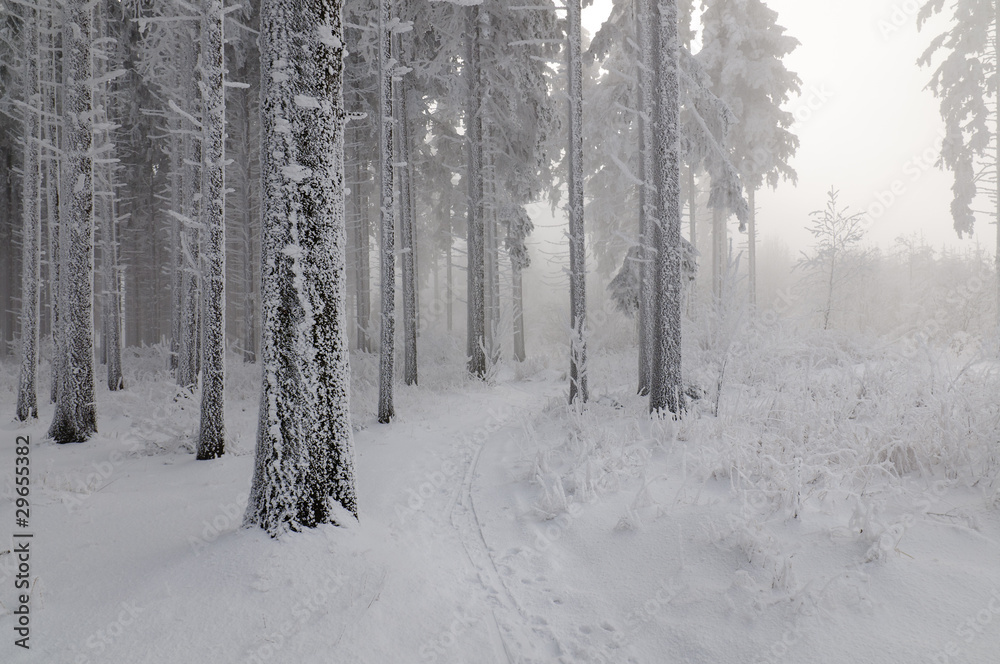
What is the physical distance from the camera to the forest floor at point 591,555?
2979 millimetres

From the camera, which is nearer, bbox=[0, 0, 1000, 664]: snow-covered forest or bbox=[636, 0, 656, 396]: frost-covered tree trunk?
bbox=[0, 0, 1000, 664]: snow-covered forest

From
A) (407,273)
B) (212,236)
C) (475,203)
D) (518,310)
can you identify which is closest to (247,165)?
(475,203)

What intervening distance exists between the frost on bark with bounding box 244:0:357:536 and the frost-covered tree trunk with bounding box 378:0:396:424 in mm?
4976

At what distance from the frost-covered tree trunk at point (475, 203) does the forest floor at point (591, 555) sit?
7.51 meters

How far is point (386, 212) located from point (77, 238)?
16.9 feet

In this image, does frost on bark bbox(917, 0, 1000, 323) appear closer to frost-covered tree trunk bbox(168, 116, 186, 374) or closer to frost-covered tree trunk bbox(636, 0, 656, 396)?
frost-covered tree trunk bbox(636, 0, 656, 396)

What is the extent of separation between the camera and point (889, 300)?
29.8m

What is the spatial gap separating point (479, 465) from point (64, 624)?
4666 mm

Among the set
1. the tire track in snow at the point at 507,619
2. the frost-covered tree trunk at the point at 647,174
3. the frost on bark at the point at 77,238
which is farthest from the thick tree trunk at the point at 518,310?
the tire track in snow at the point at 507,619

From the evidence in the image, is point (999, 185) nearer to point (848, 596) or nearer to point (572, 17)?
point (572, 17)

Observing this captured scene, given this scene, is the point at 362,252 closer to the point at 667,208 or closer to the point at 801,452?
the point at 667,208

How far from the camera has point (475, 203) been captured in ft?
46.4

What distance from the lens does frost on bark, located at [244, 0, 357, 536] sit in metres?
4.03

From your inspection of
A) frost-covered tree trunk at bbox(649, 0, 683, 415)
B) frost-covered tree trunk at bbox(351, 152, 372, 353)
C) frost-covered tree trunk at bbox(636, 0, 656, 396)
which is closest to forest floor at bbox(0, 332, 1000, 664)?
frost-covered tree trunk at bbox(649, 0, 683, 415)
